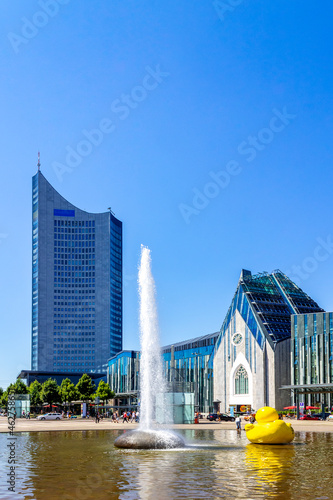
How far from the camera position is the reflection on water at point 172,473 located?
56.7ft

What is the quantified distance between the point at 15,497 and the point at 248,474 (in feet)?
27.6

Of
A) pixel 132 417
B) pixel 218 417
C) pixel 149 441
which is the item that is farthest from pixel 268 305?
pixel 149 441

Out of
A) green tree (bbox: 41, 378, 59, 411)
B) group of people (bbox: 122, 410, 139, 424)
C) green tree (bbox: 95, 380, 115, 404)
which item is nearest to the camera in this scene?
group of people (bbox: 122, 410, 139, 424)

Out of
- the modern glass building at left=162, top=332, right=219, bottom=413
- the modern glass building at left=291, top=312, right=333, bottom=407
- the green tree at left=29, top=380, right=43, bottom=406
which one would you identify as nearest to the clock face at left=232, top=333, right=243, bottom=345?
the modern glass building at left=291, top=312, right=333, bottom=407

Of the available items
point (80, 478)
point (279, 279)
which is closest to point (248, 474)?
point (80, 478)

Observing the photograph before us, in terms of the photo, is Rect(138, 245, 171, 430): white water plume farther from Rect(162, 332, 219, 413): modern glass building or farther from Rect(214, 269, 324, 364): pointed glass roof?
Rect(162, 332, 219, 413): modern glass building

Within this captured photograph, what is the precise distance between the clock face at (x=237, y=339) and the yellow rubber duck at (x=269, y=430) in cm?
6822

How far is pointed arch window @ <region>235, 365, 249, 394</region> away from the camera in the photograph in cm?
10131

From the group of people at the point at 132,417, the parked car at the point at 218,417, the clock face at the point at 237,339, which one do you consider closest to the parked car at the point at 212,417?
the parked car at the point at 218,417

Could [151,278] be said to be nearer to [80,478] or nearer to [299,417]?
[80,478]

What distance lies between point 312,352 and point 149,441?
6544 centimetres

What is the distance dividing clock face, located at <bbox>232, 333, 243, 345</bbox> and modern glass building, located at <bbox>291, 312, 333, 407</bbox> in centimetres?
1045

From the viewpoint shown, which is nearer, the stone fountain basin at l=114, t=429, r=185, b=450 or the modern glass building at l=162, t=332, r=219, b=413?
the stone fountain basin at l=114, t=429, r=185, b=450

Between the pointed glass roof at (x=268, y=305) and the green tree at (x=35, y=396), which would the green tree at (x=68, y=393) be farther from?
the pointed glass roof at (x=268, y=305)
